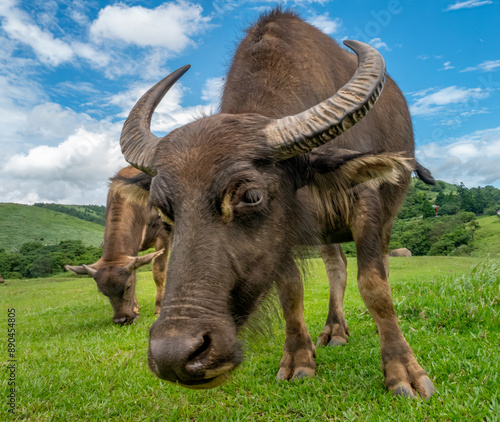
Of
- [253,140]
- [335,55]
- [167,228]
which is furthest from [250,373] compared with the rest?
[335,55]

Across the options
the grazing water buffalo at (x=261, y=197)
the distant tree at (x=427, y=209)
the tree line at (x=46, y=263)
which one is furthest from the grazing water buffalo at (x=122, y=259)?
the distant tree at (x=427, y=209)

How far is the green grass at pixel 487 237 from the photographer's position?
132ft

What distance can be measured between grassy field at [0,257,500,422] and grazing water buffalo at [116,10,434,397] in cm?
26

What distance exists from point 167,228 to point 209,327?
99cm

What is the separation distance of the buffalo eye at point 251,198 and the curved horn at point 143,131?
2.55 ft

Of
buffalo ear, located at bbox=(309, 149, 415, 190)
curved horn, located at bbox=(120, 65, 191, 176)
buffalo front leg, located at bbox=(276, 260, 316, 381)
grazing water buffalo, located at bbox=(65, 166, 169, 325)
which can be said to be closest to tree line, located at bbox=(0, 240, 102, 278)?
grazing water buffalo, located at bbox=(65, 166, 169, 325)

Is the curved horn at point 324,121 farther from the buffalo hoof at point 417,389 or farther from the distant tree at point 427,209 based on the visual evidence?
the distant tree at point 427,209

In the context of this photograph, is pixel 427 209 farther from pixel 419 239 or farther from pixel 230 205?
pixel 230 205

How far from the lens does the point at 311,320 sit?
5.84 m

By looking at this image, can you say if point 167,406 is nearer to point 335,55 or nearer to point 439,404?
Answer: point 439,404

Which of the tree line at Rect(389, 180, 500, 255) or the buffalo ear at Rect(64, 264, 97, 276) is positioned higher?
the tree line at Rect(389, 180, 500, 255)

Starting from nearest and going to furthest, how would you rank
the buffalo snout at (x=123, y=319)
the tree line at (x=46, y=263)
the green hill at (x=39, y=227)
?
the buffalo snout at (x=123, y=319) < the tree line at (x=46, y=263) < the green hill at (x=39, y=227)

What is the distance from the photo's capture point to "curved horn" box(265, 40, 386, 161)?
240 centimetres

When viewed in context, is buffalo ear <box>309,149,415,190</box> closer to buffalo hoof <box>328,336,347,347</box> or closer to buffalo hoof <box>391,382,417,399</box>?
buffalo hoof <box>391,382,417,399</box>
